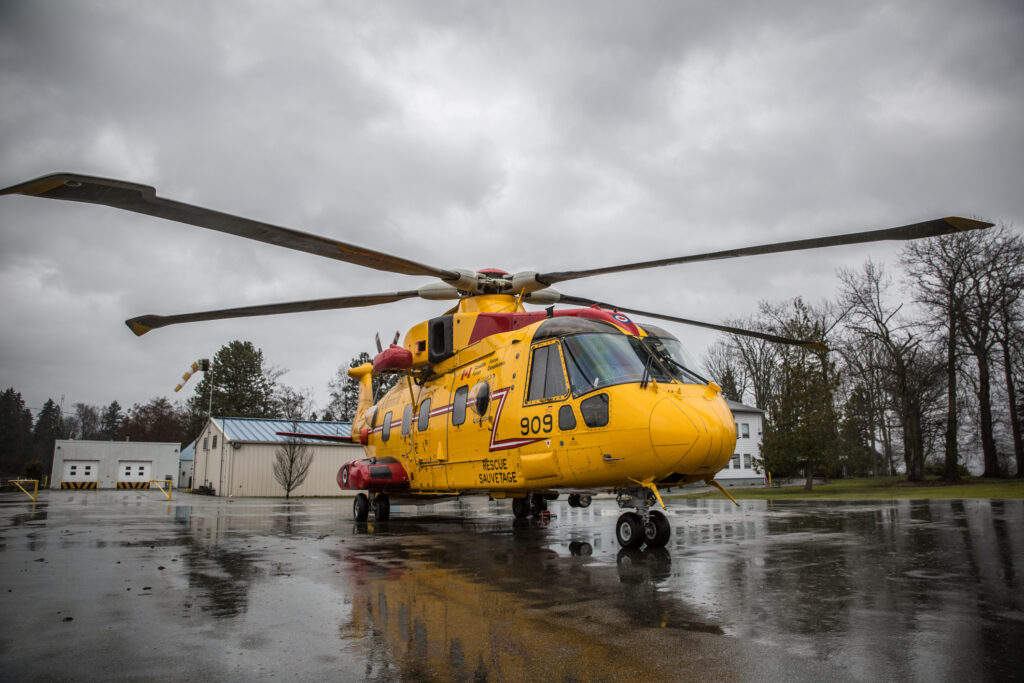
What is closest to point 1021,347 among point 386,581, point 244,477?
point 386,581

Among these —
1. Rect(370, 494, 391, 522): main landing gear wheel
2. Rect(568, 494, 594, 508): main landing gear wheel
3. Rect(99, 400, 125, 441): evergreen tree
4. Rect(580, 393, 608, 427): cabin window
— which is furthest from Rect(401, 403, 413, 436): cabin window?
Rect(99, 400, 125, 441): evergreen tree

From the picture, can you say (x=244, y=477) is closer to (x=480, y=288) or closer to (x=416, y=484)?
(x=416, y=484)

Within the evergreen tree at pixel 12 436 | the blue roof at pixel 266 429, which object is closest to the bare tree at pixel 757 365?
the blue roof at pixel 266 429

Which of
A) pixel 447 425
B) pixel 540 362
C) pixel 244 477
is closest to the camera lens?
pixel 540 362

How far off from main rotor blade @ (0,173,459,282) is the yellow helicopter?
0.06ft

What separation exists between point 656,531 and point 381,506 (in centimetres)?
793

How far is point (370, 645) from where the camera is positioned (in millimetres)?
4379

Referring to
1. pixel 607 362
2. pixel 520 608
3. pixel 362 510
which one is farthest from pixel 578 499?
pixel 362 510

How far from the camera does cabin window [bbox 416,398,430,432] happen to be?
12766 mm

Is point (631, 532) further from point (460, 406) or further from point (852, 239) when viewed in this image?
point (852, 239)

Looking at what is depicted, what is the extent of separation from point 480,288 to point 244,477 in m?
26.8

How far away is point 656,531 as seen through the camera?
8.79 meters

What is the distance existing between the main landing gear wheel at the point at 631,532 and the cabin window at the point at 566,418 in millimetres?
1610

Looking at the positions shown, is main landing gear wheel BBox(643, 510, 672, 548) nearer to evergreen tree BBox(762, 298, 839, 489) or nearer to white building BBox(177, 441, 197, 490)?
evergreen tree BBox(762, 298, 839, 489)
